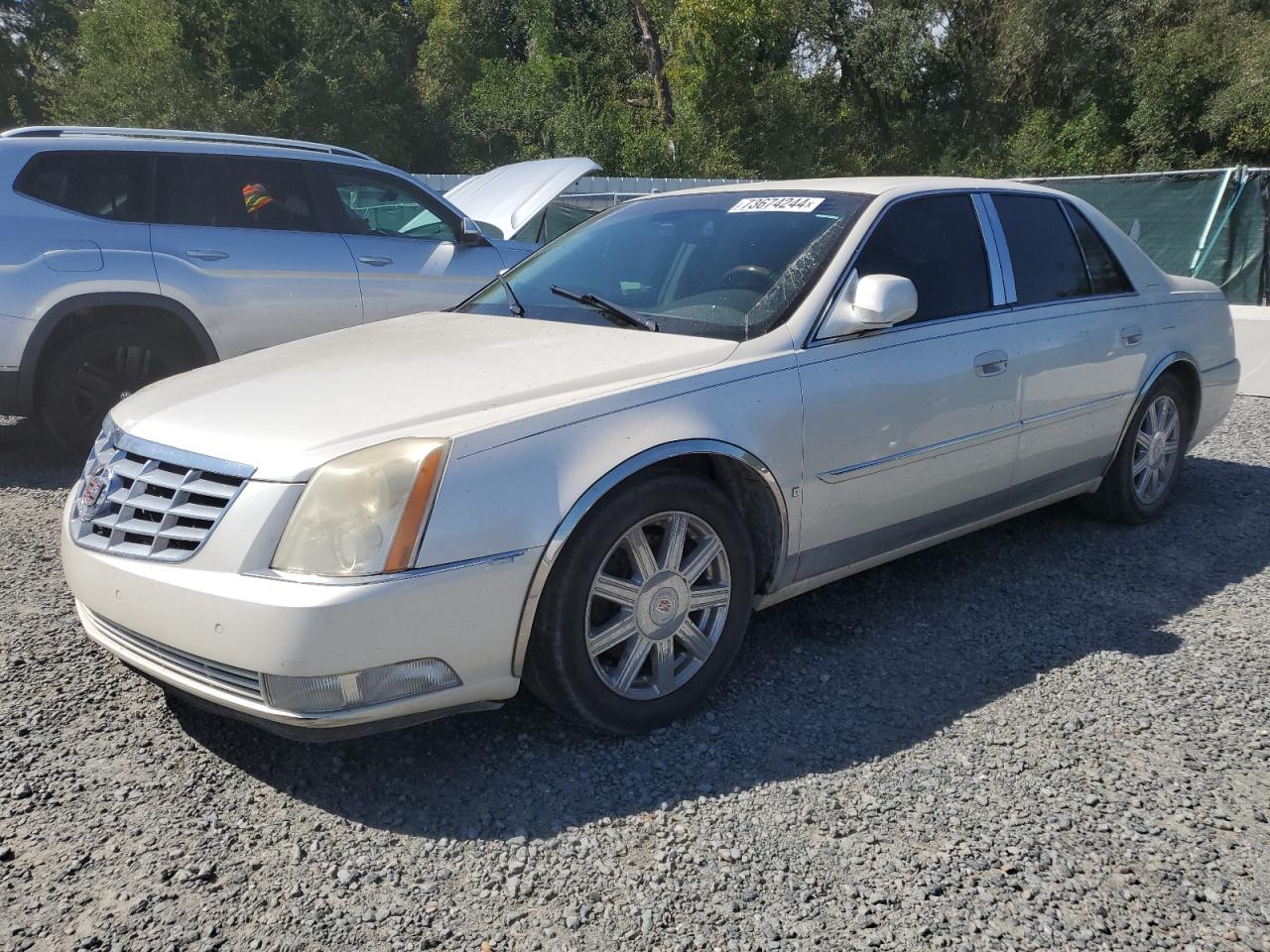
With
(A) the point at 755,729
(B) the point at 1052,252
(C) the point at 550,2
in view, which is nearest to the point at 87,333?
(A) the point at 755,729

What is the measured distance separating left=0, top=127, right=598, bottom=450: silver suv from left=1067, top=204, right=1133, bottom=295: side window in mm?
3911

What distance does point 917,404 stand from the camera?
12.5 ft

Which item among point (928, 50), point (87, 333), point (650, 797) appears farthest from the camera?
point (928, 50)

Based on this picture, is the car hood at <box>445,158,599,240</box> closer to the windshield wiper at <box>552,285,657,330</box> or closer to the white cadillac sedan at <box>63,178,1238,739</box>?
the white cadillac sedan at <box>63,178,1238,739</box>

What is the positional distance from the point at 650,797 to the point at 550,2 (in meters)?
42.5

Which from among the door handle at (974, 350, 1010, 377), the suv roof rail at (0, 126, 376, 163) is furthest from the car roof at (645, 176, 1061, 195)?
the suv roof rail at (0, 126, 376, 163)

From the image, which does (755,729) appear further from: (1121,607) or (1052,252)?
(1052,252)

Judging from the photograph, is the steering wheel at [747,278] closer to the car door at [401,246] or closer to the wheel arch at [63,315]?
the car door at [401,246]

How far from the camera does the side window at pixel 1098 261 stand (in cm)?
486

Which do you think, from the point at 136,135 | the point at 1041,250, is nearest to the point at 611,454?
the point at 1041,250

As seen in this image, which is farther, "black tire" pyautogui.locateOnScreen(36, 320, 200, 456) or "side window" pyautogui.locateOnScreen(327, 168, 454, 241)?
"side window" pyautogui.locateOnScreen(327, 168, 454, 241)

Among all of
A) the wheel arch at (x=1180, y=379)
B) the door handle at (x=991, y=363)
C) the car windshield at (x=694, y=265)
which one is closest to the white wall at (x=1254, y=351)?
the wheel arch at (x=1180, y=379)

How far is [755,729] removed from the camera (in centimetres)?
328

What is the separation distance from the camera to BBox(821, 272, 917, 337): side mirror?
11.7 feet
